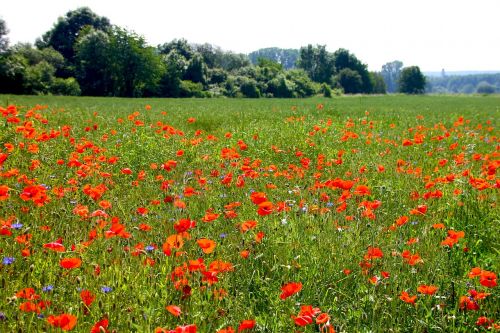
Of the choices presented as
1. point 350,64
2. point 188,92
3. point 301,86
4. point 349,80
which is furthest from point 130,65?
point 350,64

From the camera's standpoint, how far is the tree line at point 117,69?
47.8m

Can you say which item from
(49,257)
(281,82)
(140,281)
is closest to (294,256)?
(140,281)

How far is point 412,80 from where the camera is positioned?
124 meters

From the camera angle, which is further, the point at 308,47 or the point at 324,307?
the point at 308,47

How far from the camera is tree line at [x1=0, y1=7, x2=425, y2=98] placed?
47822mm

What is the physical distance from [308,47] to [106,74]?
68986 millimetres

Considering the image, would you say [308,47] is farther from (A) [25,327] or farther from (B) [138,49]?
(A) [25,327]

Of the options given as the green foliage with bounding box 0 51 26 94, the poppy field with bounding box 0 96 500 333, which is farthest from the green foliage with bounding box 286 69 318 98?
the poppy field with bounding box 0 96 500 333

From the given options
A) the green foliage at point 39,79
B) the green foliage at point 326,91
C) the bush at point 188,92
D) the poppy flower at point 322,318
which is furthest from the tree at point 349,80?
the poppy flower at point 322,318

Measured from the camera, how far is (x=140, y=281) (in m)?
2.57

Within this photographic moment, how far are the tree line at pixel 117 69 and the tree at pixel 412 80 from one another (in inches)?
1757

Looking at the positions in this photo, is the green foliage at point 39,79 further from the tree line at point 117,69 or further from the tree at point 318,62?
the tree at point 318,62

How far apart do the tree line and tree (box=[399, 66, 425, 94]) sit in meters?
44.6

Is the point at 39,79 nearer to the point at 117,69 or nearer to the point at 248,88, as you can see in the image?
the point at 117,69
